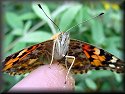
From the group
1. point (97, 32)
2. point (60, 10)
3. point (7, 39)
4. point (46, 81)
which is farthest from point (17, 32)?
point (46, 81)

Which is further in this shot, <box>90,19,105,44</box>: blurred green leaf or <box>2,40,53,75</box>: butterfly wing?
<box>90,19,105,44</box>: blurred green leaf

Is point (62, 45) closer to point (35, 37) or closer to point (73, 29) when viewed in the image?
point (35, 37)

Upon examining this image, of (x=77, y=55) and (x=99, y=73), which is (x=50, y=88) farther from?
(x=99, y=73)

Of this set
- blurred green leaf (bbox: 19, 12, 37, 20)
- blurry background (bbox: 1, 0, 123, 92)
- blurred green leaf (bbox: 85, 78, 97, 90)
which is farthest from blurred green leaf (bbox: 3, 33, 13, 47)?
blurred green leaf (bbox: 85, 78, 97, 90)

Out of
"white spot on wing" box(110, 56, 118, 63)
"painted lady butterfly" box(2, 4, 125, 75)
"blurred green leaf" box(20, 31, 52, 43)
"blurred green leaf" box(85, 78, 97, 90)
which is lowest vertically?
"blurred green leaf" box(85, 78, 97, 90)

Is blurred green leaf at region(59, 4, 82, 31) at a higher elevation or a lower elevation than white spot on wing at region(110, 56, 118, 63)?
higher

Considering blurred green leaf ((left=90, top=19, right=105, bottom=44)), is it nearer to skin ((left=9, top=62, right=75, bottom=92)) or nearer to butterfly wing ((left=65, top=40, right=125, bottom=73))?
butterfly wing ((left=65, top=40, right=125, bottom=73))

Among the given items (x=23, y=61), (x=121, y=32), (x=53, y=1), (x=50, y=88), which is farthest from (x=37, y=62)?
(x=121, y=32)

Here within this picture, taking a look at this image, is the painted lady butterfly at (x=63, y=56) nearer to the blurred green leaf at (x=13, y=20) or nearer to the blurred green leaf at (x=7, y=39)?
the blurred green leaf at (x=7, y=39)
